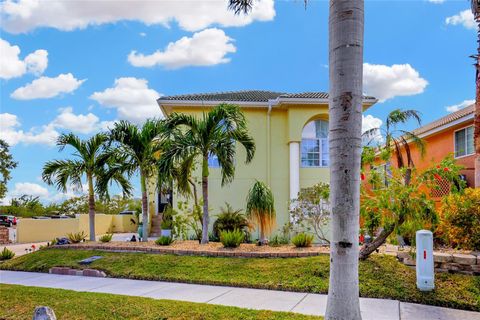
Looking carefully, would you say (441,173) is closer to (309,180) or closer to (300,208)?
(300,208)

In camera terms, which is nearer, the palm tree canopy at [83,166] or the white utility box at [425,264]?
the white utility box at [425,264]

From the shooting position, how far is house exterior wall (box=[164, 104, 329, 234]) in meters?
17.8

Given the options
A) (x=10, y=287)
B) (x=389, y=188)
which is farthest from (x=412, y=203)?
(x=10, y=287)

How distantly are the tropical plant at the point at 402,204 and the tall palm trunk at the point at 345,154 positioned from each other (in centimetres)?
466

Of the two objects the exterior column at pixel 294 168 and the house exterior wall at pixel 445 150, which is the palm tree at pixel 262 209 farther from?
the house exterior wall at pixel 445 150

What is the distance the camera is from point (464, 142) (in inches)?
702

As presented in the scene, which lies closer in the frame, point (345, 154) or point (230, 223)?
point (345, 154)

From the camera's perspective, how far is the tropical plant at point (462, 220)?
8.94 m

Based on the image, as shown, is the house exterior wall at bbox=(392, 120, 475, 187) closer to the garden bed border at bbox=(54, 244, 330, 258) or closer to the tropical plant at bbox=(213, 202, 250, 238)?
the tropical plant at bbox=(213, 202, 250, 238)

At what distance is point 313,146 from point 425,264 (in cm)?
1081

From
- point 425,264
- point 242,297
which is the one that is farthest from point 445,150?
point 242,297

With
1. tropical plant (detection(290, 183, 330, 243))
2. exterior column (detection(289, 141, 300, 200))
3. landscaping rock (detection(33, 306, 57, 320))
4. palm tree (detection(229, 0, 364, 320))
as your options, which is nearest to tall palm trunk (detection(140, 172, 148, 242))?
tropical plant (detection(290, 183, 330, 243))

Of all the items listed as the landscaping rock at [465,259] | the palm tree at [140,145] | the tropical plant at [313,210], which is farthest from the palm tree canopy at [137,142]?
the landscaping rock at [465,259]

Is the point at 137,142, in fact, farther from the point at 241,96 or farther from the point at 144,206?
the point at 241,96
